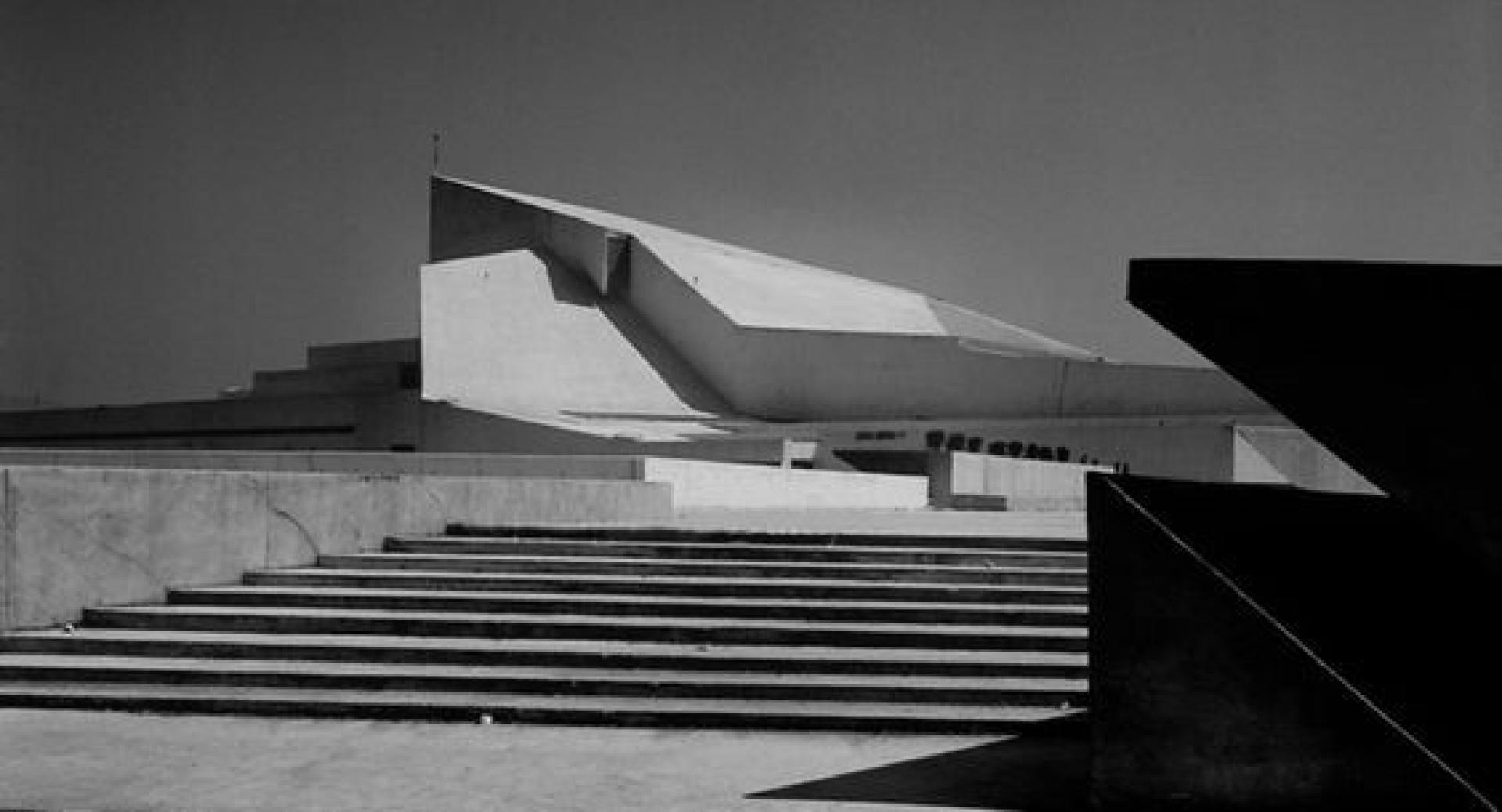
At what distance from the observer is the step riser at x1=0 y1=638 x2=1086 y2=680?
5.80 m

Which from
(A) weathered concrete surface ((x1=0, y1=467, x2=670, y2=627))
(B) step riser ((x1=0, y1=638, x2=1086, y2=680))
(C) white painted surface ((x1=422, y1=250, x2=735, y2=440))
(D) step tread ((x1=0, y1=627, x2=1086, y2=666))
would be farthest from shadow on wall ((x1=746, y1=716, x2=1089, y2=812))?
(C) white painted surface ((x1=422, y1=250, x2=735, y2=440))

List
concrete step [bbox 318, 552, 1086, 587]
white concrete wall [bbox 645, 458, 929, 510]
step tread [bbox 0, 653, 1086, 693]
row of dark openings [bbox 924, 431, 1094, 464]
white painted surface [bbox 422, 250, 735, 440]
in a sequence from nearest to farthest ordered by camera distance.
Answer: step tread [bbox 0, 653, 1086, 693] → concrete step [bbox 318, 552, 1086, 587] → white concrete wall [bbox 645, 458, 929, 510] → white painted surface [bbox 422, 250, 735, 440] → row of dark openings [bbox 924, 431, 1094, 464]

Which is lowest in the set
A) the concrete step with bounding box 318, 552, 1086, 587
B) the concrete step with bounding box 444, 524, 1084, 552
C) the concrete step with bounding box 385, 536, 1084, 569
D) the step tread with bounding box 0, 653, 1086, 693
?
the step tread with bounding box 0, 653, 1086, 693

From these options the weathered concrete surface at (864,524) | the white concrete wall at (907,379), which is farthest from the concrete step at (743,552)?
the white concrete wall at (907,379)

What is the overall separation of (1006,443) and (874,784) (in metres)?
21.7

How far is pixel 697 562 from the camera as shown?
7262 millimetres

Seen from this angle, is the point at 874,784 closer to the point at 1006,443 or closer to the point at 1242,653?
the point at 1242,653

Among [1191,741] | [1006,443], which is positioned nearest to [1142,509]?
[1191,741]

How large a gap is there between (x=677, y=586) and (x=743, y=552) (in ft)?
2.31

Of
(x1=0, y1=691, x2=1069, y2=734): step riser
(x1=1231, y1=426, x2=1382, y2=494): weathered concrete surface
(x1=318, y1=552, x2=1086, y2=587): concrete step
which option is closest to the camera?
(x1=0, y1=691, x2=1069, y2=734): step riser

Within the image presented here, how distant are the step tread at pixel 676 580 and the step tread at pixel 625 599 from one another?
0.08 metres

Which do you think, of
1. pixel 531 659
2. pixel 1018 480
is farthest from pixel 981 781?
pixel 1018 480

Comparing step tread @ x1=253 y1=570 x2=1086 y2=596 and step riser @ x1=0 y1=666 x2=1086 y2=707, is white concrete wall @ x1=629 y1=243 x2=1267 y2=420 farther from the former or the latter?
step riser @ x1=0 y1=666 x2=1086 y2=707

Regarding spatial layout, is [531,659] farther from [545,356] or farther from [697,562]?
[545,356]
